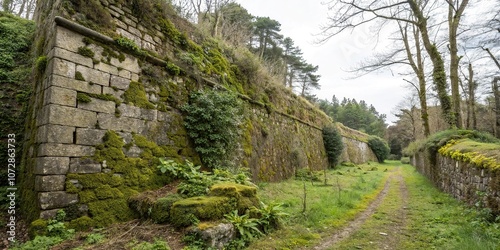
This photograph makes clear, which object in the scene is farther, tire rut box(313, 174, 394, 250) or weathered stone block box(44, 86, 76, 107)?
tire rut box(313, 174, 394, 250)

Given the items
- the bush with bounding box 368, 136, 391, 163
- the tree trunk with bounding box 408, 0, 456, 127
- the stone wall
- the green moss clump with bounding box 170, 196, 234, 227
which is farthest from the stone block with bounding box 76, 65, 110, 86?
the bush with bounding box 368, 136, 391, 163

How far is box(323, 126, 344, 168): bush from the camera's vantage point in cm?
2033

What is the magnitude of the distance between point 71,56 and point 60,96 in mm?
822

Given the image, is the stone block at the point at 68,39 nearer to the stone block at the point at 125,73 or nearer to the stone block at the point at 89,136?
the stone block at the point at 125,73

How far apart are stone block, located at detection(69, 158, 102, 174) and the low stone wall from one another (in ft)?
24.4

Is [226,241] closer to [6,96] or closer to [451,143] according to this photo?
[6,96]

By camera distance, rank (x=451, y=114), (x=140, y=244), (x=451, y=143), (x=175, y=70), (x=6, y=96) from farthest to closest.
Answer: (x=451, y=114)
(x=451, y=143)
(x=175, y=70)
(x=6, y=96)
(x=140, y=244)

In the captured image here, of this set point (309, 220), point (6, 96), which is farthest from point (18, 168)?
point (309, 220)

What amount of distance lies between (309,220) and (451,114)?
10.3 metres

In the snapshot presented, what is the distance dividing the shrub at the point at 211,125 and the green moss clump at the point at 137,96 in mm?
1137

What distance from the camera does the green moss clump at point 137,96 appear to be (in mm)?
5654

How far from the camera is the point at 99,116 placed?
5.03m

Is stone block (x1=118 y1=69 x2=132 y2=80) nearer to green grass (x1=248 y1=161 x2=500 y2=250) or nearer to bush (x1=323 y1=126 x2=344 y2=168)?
green grass (x1=248 y1=161 x2=500 y2=250)

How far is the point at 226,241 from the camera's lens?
163 inches
